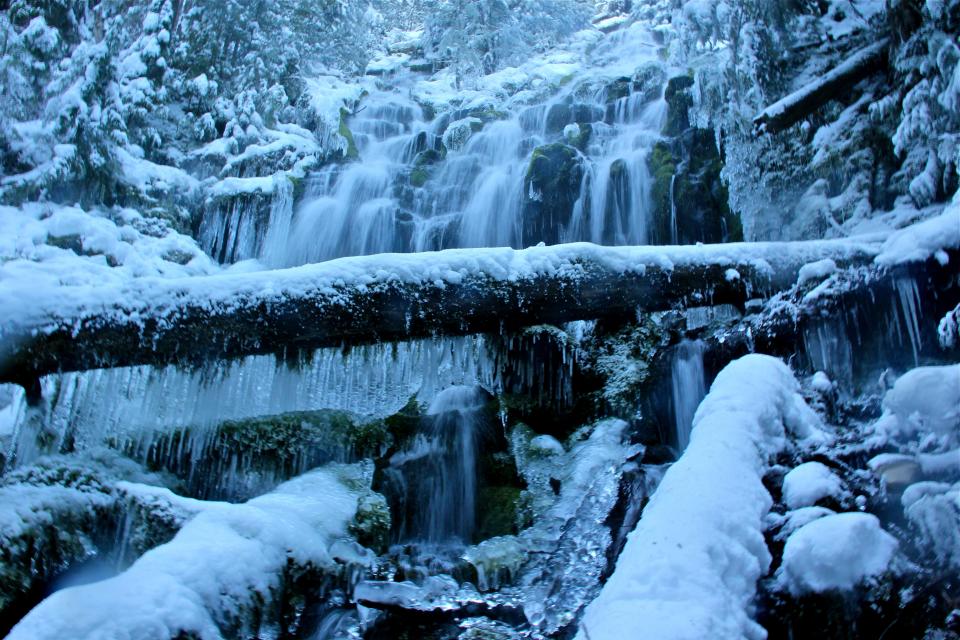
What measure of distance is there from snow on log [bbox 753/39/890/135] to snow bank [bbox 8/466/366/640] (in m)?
6.08

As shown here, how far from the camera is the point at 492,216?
12.3 m

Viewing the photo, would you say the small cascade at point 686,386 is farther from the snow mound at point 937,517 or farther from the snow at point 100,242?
the snow at point 100,242

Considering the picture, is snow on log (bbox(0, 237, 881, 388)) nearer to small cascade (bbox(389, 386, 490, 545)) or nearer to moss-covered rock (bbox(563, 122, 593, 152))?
small cascade (bbox(389, 386, 490, 545))

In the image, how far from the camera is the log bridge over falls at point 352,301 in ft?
12.2

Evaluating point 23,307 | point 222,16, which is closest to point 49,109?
point 222,16

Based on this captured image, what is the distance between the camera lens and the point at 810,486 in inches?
92.8

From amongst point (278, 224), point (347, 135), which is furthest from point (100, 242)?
point (347, 135)

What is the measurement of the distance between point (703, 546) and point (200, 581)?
109 inches

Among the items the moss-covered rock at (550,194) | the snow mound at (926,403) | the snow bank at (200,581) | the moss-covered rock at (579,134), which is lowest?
the snow bank at (200,581)

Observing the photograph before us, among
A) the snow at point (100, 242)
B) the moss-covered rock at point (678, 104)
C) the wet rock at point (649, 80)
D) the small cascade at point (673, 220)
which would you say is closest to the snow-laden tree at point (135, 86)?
the snow at point (100, 242)

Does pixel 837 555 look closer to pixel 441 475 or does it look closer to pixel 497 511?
pixel 497 511

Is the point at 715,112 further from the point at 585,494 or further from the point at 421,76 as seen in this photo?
the point at 421,76

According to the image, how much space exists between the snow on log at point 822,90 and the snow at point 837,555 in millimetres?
5789

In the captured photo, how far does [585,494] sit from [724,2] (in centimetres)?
710
